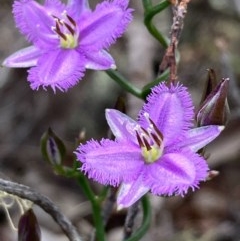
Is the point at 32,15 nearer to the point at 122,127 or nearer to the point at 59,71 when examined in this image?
the point at 59,71

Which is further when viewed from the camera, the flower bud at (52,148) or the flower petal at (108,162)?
the flower bud at (52,148)

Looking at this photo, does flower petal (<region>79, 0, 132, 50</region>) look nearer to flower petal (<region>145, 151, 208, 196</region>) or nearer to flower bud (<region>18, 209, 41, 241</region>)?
flower petal (<region>145, 151, 208, 196</region>)

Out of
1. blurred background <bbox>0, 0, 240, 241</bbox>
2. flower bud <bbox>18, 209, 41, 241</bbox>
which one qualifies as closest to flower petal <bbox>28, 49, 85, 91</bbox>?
flower bud <bbox>18, 209, 41, 241</bbox>

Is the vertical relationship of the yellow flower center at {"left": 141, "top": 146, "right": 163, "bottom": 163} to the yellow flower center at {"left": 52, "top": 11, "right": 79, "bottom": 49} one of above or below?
below

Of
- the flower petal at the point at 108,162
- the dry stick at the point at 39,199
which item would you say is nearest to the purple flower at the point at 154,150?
the flower petal at the point at 108,162

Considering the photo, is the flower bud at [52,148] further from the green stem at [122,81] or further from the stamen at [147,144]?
the stamen at [147,144]

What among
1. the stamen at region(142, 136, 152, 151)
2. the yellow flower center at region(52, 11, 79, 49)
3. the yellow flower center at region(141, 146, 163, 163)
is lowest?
the yellow flower center at region(141, 146, 163, 163)
